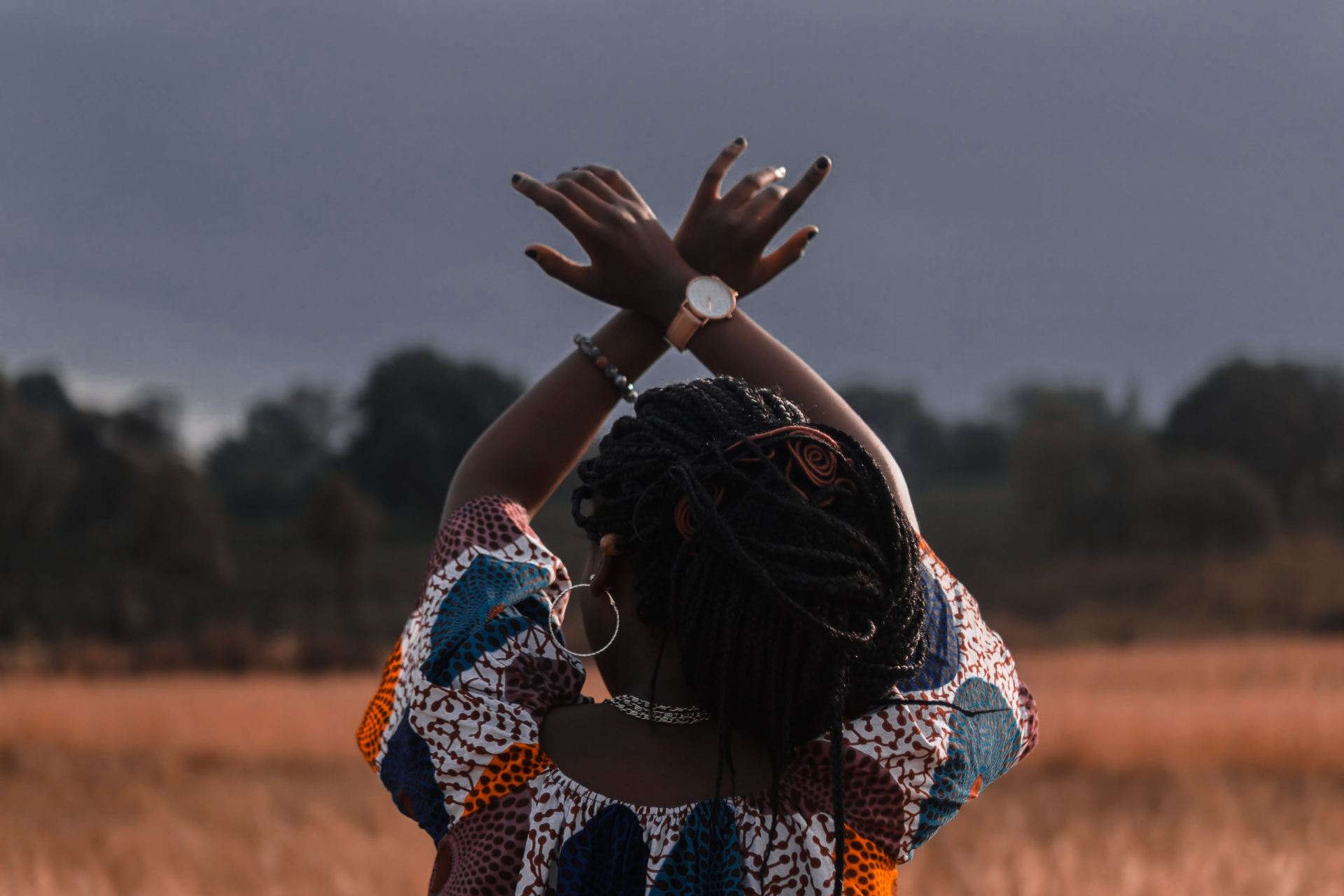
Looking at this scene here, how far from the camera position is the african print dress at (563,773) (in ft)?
5.82

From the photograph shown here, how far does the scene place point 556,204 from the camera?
216 cm

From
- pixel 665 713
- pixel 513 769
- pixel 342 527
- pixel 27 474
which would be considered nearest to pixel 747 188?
pixel 665 713

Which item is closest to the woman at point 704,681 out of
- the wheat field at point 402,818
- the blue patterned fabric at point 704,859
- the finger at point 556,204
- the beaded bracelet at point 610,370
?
the blue patterned fabric at point 704,859

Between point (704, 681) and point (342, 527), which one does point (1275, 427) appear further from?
point (704, 681)

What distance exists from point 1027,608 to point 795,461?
36315mm

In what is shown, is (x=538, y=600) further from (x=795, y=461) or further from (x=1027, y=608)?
(x=1027, y=608)

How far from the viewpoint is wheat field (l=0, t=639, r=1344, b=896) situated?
6559 millimetres

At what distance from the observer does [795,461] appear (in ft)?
5.71

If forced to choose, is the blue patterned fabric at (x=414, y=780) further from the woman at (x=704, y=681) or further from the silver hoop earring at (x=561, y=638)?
the silver hoop earring at (x=561, y=638)

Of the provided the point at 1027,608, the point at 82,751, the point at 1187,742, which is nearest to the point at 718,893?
the point at 1187,742

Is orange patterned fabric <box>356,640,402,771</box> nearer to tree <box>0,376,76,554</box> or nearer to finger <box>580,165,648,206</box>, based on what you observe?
finger <box>580,165,648,206</box>

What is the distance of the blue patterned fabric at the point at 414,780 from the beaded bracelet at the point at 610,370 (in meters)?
0.67

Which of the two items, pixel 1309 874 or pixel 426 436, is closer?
pixel 1309 874

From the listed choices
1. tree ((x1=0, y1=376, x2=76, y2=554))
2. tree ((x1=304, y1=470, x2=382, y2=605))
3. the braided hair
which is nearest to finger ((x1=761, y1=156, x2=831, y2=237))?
the braided hair
